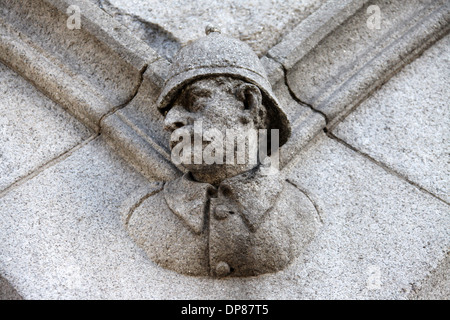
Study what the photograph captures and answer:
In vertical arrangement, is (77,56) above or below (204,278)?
above

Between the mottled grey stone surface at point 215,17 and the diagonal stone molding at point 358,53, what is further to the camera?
the mottled grey stone surface at point 215,17

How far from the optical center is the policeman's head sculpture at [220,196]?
2008mm

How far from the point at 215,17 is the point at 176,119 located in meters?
0.83

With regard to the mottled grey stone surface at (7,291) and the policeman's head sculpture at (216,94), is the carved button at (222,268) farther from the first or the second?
the mottled grey stone surface at (7,291)

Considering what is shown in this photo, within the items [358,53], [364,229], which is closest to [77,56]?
[358,53]

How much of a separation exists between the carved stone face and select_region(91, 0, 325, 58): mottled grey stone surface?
0.62 m

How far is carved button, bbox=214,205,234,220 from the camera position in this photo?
201cm

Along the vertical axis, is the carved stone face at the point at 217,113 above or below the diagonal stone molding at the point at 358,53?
above

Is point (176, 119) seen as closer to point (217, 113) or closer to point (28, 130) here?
point (217, 113)

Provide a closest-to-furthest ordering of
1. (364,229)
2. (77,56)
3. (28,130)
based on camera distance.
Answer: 1. (364,229)
2. (28,130)
3. (77,56)

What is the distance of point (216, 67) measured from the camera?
6.72ft

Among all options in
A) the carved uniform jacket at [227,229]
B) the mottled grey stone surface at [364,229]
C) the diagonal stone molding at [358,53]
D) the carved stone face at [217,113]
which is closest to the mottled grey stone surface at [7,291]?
the carved uniform jacket at [227,229]

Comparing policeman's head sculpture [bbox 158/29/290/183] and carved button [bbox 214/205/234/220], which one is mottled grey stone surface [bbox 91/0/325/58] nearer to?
policeman's head sculpture [bbox 158/29/290/183]
